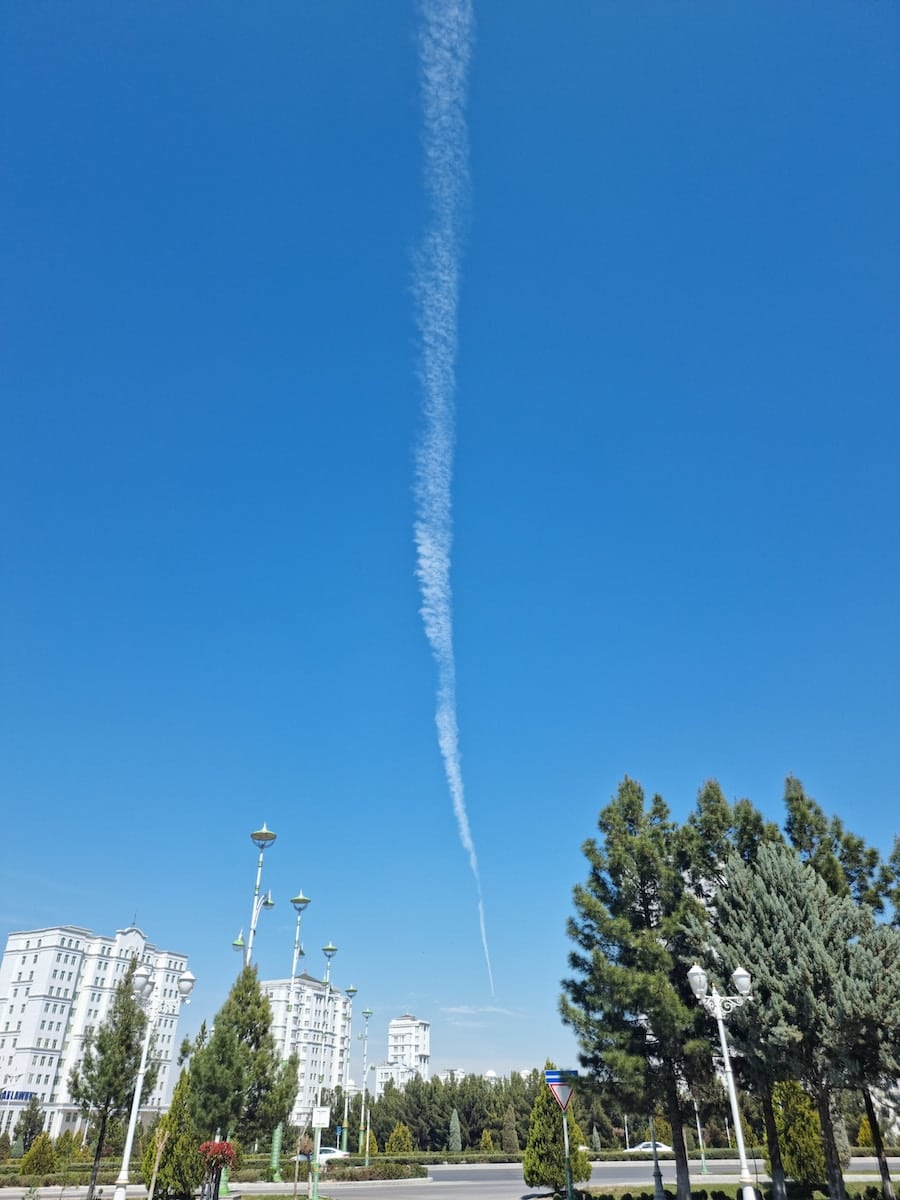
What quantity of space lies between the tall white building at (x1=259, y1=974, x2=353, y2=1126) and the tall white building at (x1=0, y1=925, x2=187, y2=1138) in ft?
49.5

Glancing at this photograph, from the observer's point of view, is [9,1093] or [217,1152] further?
[9,1093]

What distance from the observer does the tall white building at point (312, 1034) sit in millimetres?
96375

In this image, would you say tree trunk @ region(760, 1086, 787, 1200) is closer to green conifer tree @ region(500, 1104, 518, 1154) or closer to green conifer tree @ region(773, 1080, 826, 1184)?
green conifer tree @ region(773, 1080, 826, 1184)

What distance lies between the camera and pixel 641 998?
61.8 feet

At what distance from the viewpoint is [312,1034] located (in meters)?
102

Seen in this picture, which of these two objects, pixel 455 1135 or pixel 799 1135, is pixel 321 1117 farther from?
pixel 455 1135

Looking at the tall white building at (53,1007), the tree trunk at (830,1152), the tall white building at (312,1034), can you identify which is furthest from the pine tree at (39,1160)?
the tall white building at (312,1034)

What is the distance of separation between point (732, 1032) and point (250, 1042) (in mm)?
12548

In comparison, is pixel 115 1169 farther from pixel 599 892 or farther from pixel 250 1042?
pixel 599 892

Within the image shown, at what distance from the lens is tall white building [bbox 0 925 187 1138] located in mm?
74938

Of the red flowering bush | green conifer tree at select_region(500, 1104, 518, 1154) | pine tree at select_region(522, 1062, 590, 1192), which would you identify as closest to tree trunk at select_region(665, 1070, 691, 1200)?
pine tree at select_region(522, 1062, 590, 1192)

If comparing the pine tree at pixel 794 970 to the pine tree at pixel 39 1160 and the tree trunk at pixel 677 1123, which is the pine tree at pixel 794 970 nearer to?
the tree trunk at pixel 677 1123

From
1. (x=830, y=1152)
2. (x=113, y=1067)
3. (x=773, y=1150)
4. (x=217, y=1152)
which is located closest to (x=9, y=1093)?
(x=113, y=1067)

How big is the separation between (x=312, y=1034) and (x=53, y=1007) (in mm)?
34930
